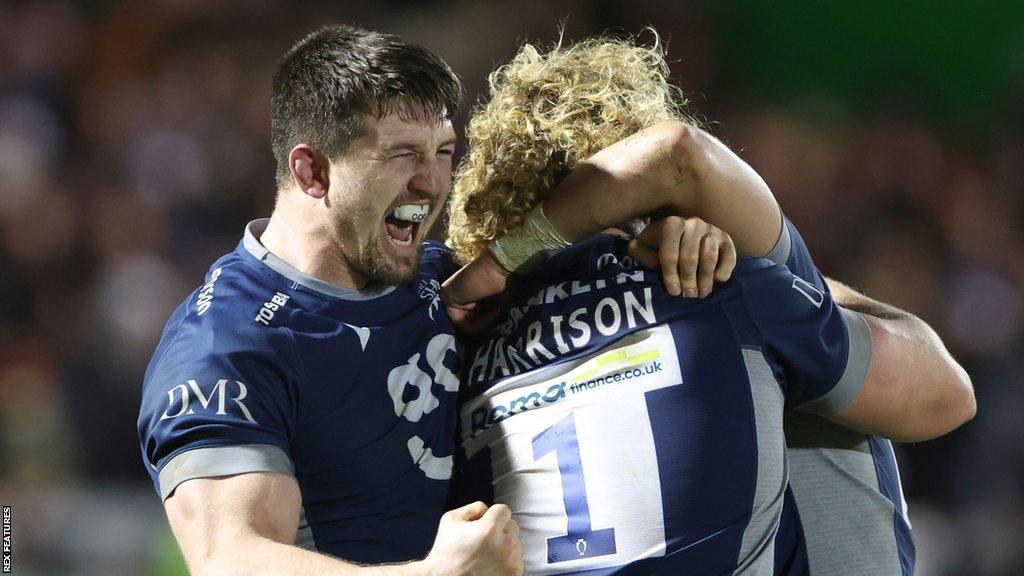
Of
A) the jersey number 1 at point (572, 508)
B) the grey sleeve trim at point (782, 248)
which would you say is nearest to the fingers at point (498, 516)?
the jersey number 1 at point (572, 508)

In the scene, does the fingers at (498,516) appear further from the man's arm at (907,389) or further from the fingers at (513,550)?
the man's arm at (907,389)

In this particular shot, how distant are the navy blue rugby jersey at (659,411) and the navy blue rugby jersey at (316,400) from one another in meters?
0.16

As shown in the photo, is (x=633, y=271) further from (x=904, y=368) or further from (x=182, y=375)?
(x=182, y=375)

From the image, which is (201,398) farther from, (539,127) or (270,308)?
(539,127)

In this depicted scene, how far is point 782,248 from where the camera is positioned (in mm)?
2141

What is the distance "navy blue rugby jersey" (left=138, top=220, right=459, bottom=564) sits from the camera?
1865mm

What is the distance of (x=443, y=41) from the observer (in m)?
6.08

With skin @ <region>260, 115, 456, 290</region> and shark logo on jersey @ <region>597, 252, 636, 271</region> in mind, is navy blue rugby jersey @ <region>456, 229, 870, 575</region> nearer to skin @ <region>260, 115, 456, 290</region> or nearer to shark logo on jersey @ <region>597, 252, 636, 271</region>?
shark logo on jersey @ <region>597, 252, 636, 271</region>

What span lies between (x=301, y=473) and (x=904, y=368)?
3.65 feet

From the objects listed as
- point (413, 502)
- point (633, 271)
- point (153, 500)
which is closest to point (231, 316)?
point (413, 502)

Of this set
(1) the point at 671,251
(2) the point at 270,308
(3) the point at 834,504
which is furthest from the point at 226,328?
(3) the point at 834,504

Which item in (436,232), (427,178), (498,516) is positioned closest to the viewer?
(498,516)

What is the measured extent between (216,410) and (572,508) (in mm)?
632

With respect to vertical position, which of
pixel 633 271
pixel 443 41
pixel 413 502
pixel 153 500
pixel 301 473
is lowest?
pixel 153 500
